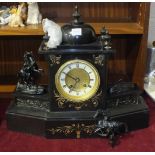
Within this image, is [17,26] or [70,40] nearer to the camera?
[70,40]

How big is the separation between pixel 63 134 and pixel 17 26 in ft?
1.49

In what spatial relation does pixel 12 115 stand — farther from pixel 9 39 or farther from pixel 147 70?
pixel 147 70

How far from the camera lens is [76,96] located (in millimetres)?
1030

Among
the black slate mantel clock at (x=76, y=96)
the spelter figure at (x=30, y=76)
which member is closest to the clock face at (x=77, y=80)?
the black slate mantel clock at (x=76, y=96)

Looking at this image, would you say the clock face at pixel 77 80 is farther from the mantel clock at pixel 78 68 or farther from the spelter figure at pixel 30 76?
the spelter figure at pixel 30 76

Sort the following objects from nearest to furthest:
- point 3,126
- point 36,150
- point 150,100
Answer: point 36,150, point 3,126, point 150,100

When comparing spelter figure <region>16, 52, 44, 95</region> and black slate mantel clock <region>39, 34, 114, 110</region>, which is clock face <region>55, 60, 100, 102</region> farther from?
spelter figure <region>16, 52, 44, 95</region>

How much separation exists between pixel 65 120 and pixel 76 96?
0.08m

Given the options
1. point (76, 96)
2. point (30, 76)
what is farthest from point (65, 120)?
point (30, 76)

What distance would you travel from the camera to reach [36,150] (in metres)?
0.97

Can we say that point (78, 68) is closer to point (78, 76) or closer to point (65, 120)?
point (78, 76)

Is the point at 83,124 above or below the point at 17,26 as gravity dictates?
below

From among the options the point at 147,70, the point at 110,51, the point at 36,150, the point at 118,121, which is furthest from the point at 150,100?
the point at 36,150

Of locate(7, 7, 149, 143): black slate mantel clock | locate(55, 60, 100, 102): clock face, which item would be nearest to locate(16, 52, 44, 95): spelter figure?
locate(7, 7, 149, 143): black slate mantel clock
